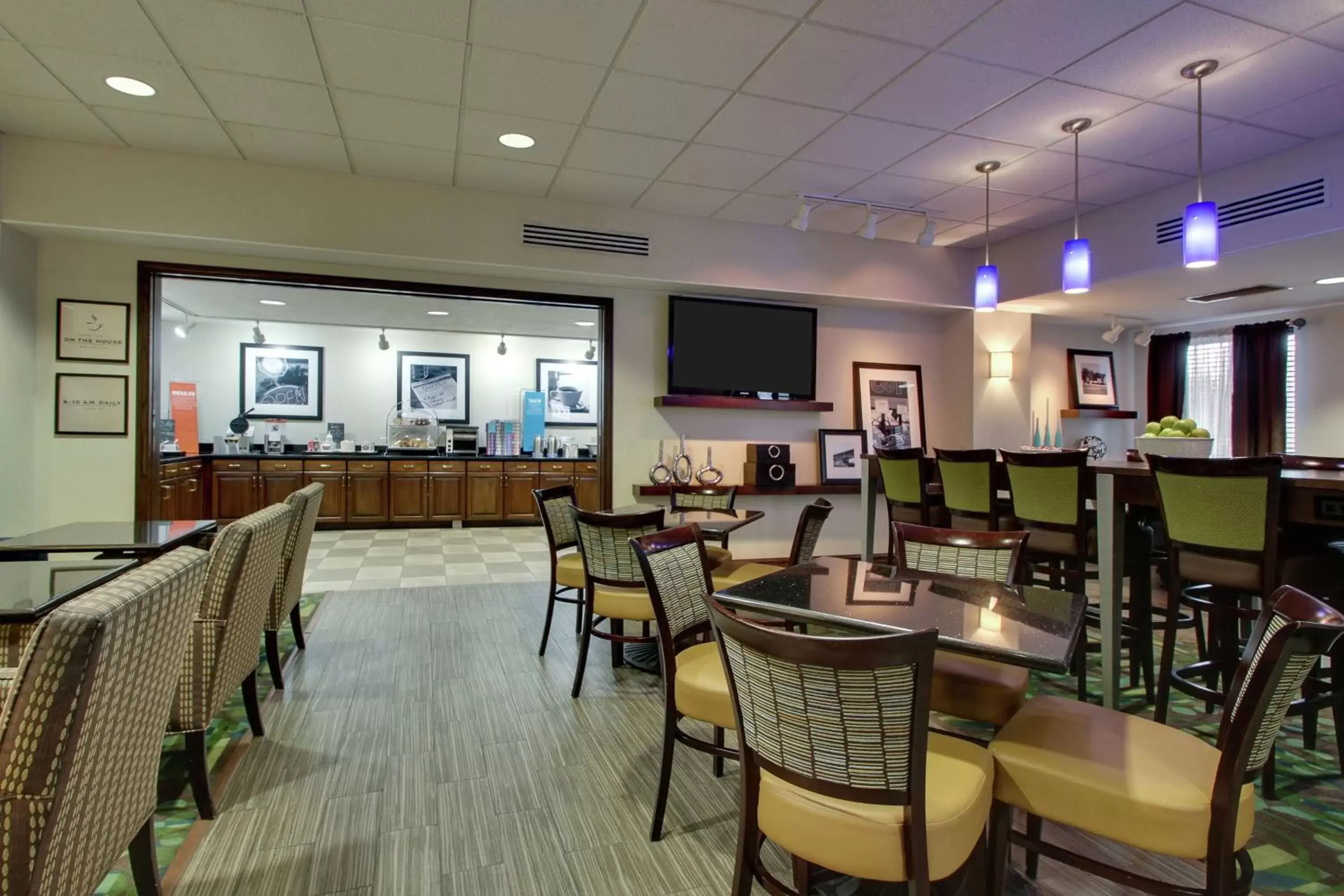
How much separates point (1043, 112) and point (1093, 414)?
4177 millimetres

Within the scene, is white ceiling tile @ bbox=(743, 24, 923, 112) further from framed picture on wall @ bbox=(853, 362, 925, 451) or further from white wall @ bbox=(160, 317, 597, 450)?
white wall @ bbox=(160, 317, 597, 450)

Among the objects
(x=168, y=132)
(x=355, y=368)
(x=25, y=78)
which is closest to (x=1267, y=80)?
(x=168, y=132)

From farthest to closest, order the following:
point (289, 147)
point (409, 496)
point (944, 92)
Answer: point (409, 496) < point (289, 147) < point (944, 92)

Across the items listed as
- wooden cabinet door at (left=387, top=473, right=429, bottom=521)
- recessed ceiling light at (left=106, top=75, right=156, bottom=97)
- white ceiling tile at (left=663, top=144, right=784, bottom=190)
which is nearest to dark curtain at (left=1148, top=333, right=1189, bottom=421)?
white ceiling tile at (left=663, top=144, right=784, bottom=190)

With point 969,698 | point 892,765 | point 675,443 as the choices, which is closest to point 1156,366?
point 675,443

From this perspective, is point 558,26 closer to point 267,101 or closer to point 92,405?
point 267,101

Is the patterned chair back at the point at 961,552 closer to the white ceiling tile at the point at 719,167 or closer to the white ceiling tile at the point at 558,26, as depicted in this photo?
the white ceiling tile at the point at 558,26

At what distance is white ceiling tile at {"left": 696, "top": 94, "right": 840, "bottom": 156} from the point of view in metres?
3.66

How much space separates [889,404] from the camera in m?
6.57

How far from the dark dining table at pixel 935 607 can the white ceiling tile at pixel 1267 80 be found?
110 inches

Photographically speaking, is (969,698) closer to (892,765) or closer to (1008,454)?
(892,765)

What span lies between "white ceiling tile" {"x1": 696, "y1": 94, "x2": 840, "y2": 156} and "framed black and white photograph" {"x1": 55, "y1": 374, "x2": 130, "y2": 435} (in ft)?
13.6

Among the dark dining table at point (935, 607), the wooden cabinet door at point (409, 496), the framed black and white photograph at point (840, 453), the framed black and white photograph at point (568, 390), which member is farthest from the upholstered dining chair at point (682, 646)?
the framed black and white photograph at point (568, 390)

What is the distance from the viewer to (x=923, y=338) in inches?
264
